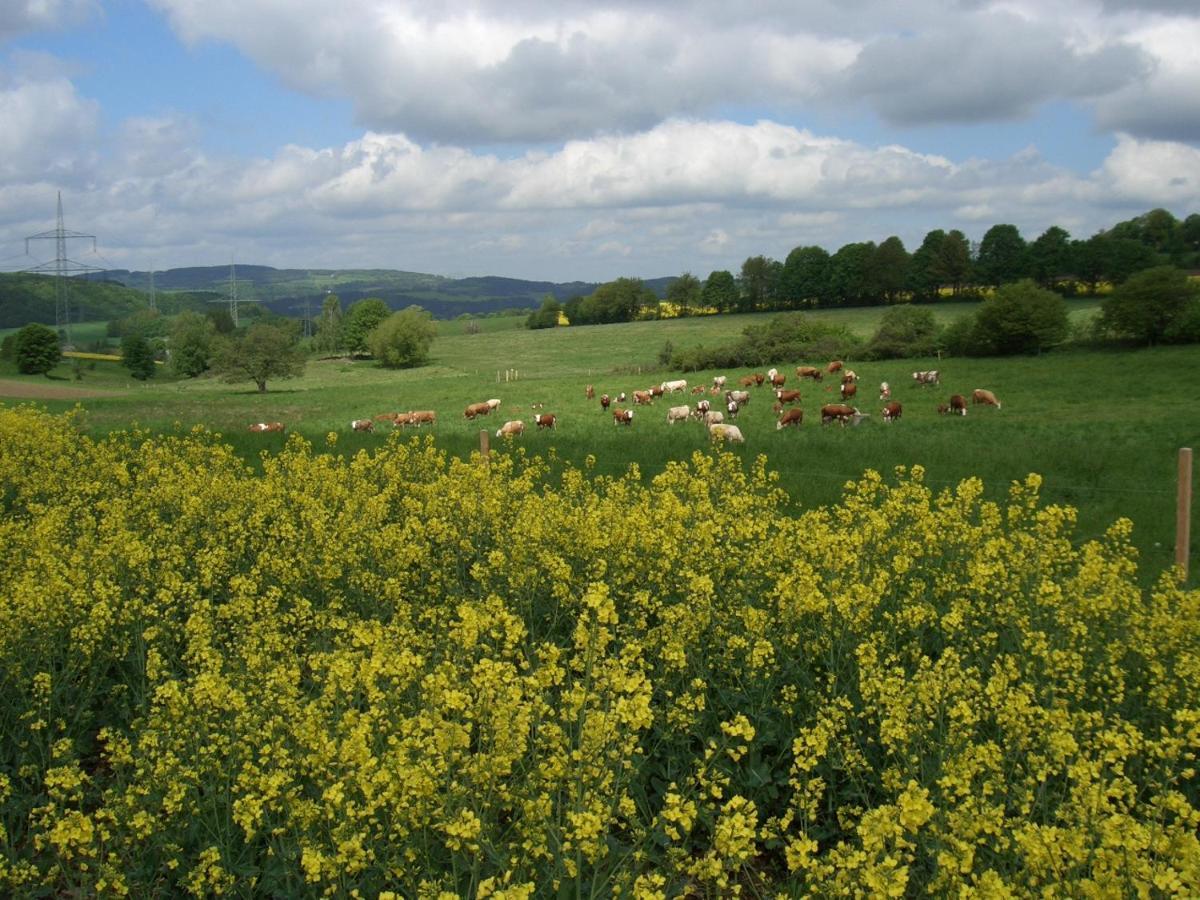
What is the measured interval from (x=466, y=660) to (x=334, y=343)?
11182 centimetres

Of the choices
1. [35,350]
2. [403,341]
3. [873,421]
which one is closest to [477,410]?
[873,421]

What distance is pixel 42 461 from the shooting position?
1482cm

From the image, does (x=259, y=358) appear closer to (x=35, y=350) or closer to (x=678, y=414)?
(x=35, y=350)

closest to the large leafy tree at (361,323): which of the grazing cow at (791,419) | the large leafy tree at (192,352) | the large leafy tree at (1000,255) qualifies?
the large leafy tree at (192,352)

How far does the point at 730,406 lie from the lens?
123ft

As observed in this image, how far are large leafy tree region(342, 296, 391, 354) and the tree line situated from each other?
77.8 ft

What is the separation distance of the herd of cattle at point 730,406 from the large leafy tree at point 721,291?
64604 millimetres

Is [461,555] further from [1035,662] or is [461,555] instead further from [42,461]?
[42,461]

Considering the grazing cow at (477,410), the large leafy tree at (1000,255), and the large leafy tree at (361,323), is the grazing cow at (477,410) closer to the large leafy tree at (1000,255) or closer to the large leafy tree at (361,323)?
the large leafy tree at (1000,255)

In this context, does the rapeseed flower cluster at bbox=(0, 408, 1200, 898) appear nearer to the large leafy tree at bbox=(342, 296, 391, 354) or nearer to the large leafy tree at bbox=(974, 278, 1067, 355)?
the large leafy tree at bbox=(974, 278, 1067, 355)

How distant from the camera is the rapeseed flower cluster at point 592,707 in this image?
4.54 metres

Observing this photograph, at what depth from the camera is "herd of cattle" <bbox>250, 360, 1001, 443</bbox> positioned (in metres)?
33.2

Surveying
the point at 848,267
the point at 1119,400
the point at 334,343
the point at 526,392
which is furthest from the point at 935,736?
the point at 334,343

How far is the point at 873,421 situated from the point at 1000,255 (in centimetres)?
6359
